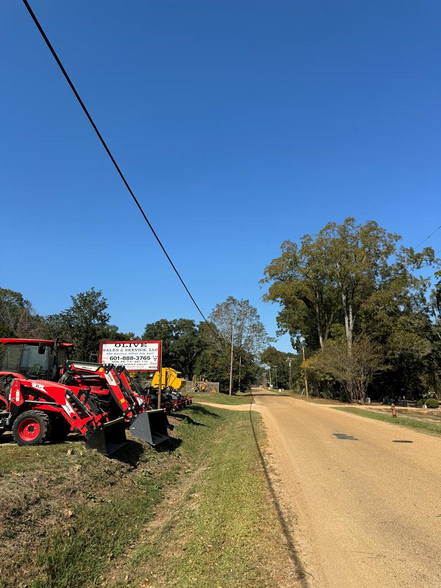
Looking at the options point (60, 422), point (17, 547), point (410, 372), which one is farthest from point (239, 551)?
point (410, 372)

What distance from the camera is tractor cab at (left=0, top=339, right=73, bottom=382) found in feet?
36.2

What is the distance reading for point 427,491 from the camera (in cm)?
695

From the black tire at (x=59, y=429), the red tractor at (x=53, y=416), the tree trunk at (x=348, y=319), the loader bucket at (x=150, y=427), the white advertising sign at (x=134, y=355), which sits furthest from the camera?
the tree trunk at (x=348, y=319)

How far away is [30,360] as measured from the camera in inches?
440

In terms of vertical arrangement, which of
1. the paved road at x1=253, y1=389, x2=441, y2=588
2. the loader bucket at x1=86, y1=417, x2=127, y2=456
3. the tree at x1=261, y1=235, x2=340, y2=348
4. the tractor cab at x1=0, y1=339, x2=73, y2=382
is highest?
the tree at x1=261, y1=235, x2=340, y2=348

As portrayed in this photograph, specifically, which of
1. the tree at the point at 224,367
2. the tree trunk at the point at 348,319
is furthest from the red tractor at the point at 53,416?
the tree at the point at 224,367

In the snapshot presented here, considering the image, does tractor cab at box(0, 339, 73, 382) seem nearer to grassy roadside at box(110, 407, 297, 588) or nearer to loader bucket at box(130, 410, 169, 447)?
loader bucket at box(130, 410, 169, 447)

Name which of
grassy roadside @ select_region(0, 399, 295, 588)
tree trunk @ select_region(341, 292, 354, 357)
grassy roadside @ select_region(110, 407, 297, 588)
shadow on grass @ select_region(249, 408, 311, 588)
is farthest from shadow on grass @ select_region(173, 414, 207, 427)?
tree trunk @ select_region(341, 292, 354, 357)

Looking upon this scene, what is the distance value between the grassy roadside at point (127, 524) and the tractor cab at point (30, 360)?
2.50 meters

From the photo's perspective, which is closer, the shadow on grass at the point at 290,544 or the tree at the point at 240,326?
the shadow on grass at the point at 290,544

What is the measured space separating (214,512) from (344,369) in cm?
3472

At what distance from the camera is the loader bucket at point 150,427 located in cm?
1060

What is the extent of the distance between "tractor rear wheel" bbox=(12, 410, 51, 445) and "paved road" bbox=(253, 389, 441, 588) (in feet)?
18.9

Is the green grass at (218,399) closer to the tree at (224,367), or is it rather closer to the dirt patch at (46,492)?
the tree at (224,367)
